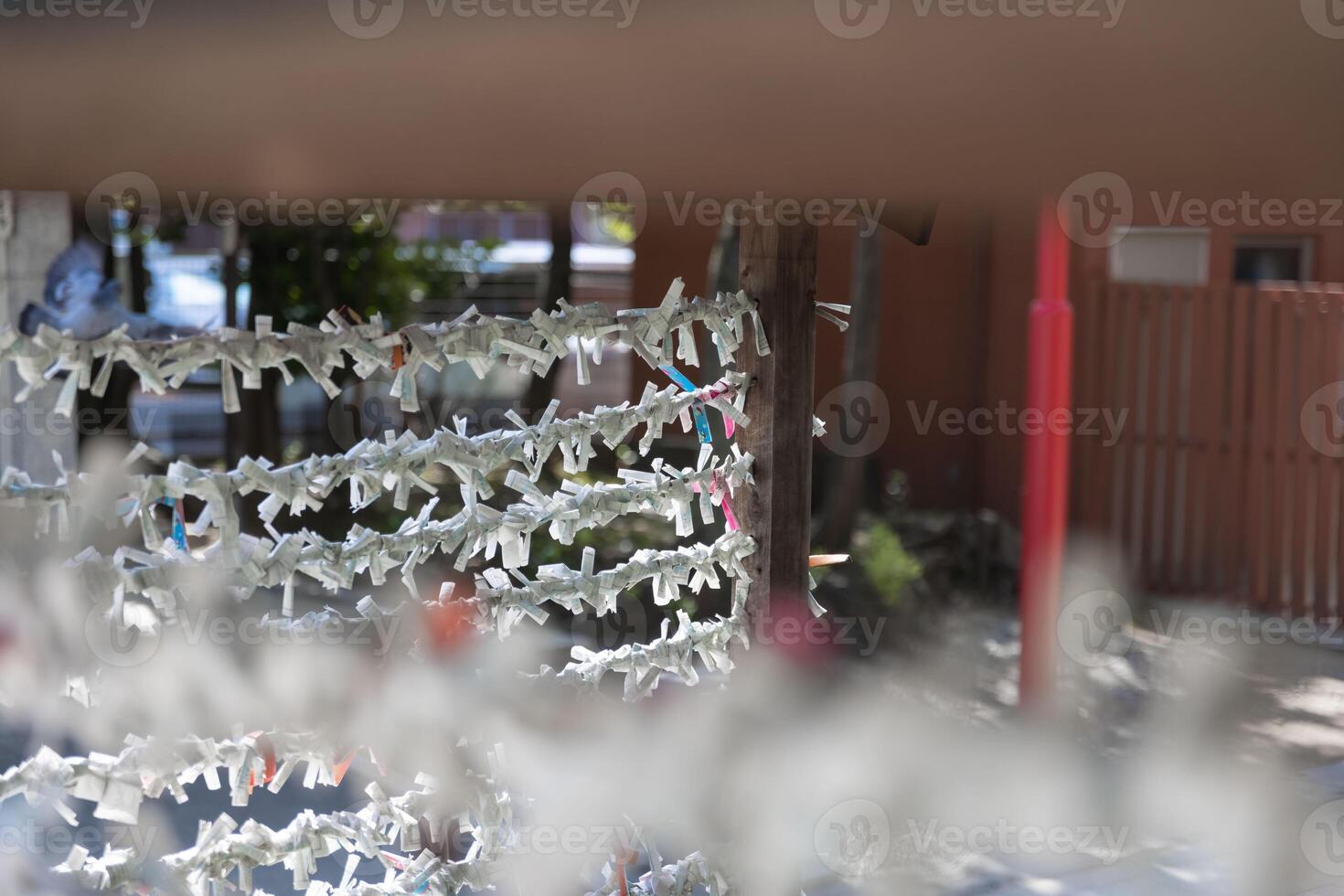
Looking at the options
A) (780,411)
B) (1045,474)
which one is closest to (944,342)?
(1045,474)

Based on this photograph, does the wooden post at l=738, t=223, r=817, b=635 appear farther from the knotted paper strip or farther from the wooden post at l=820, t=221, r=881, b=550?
the wooden post at l=820, t=221, r=881, b=550

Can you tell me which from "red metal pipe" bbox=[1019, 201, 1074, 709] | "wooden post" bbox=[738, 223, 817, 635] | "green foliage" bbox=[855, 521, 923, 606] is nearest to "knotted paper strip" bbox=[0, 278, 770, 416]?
"wooden post" bbox=[738, 223, 817, 635]

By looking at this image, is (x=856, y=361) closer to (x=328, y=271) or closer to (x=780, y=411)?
(x=328, y=271)

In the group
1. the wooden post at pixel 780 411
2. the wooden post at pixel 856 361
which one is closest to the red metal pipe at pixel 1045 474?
the wooden post at pixel 856 361

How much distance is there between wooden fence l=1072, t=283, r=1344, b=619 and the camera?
23.6 feet

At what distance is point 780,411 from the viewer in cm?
254

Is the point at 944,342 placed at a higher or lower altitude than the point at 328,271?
lower

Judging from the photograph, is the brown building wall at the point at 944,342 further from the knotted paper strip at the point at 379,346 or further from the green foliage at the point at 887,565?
the knotted paper strip at the point at 379,346

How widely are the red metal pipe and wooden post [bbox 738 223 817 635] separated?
9.81ft

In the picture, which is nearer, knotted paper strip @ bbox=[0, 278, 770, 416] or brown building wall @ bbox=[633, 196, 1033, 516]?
knotted paper strip @ bbox=[0, 278, 770, 416]

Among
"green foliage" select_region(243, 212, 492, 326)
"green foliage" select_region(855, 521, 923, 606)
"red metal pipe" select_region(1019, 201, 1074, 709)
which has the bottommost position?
"green foliage" select_region(855, 521, 923, 606)

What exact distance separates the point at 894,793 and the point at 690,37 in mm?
3832

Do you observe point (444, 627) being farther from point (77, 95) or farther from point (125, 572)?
point (77, 95)

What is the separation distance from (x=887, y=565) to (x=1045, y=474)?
202cm
